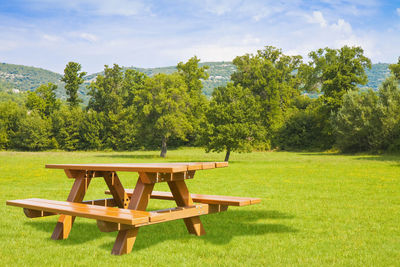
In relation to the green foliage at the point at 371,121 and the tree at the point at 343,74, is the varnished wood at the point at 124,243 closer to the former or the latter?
the green foliage at the point at 371,121

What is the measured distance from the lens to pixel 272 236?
658cm

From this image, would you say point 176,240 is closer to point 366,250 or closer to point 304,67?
point 366,250

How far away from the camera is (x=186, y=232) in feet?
22.8

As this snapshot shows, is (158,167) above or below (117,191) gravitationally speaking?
above

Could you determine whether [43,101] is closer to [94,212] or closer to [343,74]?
[343,74]

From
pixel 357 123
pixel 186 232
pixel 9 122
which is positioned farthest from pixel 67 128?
pixel 186 232

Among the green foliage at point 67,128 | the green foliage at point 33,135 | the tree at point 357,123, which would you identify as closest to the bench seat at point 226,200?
the tree at point 357,123

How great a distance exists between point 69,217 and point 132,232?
5.15ft

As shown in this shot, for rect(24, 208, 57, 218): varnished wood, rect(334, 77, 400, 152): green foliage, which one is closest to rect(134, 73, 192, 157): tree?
rect(334, 77, 400, 152): green foliage

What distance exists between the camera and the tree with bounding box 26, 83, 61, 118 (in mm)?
71125

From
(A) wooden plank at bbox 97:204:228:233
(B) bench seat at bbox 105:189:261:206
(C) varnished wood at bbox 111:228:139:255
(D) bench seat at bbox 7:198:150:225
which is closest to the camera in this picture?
(D) bench seat at bbox 7:198:150:225

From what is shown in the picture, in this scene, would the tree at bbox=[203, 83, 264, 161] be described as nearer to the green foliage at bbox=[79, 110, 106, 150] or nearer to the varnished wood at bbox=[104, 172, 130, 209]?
the varnished wood at bbox=[104, 172, 130, 209]

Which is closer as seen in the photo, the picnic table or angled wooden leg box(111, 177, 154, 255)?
the picnic table

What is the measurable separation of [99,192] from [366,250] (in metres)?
8.89
